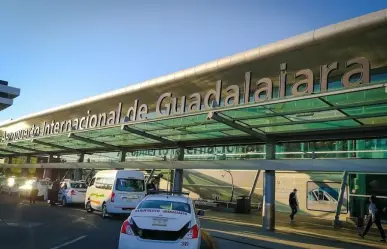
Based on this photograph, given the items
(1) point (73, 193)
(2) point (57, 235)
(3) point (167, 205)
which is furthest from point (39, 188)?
(3) point (167, 205)

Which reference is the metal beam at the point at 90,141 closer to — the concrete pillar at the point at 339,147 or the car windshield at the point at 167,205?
the concrete pillar at the point at 339,147

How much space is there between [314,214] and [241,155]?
234 inches

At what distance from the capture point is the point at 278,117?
14195 mm

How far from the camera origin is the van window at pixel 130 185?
17625 millimetres

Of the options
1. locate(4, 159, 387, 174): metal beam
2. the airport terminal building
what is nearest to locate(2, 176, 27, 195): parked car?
the airport terminal building

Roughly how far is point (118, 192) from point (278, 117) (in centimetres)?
812

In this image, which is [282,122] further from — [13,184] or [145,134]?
[13,184]

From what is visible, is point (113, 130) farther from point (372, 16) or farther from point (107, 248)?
point (372, 16)

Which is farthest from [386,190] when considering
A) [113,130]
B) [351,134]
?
[113,130]

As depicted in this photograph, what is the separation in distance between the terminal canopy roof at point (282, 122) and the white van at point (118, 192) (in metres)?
2.65

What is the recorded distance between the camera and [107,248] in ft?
31.9

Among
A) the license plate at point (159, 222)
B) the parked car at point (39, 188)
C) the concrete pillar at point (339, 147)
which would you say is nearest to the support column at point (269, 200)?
the concrete pillar at point (339, 147)

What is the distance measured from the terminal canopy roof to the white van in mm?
2652

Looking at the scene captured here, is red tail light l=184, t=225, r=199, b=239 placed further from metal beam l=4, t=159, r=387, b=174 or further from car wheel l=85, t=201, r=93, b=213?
car wheel l=85, t=201, r=93, b=213
